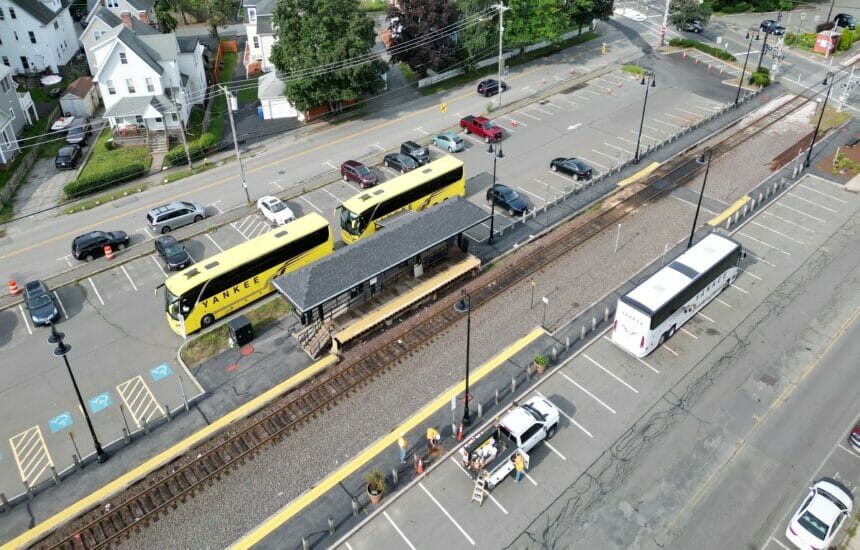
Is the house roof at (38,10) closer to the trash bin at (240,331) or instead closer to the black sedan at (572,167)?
the trash bin at (240,331)

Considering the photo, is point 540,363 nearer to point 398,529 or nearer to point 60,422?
point 398,529

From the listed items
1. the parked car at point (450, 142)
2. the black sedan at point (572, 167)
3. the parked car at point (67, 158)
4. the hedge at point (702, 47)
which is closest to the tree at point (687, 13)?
the hedge at point (702, 47)

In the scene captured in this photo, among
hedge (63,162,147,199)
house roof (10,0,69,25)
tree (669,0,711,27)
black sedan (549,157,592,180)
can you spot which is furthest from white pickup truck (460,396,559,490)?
house roof (10,0,69,25)

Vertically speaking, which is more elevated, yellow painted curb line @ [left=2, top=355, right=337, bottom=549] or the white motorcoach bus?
the white motorcoach bus

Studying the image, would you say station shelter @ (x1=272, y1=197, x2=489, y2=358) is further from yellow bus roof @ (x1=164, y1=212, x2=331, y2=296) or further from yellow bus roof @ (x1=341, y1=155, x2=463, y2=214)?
yellow bus roof @ (x1=164, y1=212, x2=331, y2=296)

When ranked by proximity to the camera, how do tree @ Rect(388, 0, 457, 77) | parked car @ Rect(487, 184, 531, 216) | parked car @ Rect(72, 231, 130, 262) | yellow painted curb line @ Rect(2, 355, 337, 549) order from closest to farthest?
yellow painted curb line @ Rect(2, 355, 337, 549) → parked car @ Rect(72, 231, 130, 262) → parked car @ Rect(487, 184, 531, 216) → tree @ Rect(388, 0, 457, 77)

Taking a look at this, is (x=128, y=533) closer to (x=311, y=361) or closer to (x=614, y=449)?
(x=311, y=361)
